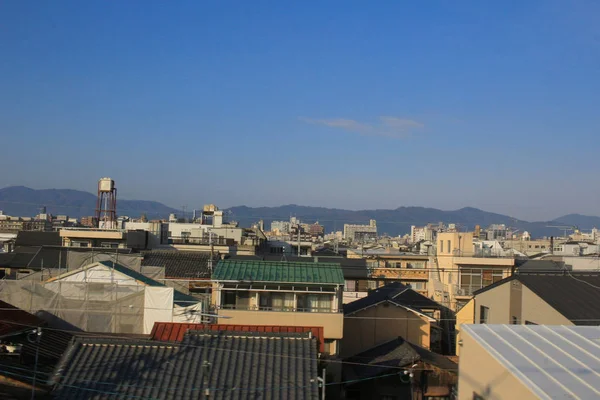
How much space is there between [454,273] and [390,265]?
32.9 ft

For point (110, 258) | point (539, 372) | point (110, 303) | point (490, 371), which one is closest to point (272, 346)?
point (490, 371)

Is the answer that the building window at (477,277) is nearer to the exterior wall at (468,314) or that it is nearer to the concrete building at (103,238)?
the exterior wall at (468,314)

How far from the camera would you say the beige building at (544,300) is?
14.8m

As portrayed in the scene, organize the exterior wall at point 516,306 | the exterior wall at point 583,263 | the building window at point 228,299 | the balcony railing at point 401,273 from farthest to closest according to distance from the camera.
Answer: the balcony railing at point 401,273
the exterior wall at point 583,263
the building window at point 228,299
the exterior wall at point 516,306

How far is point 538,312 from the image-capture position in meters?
15.6

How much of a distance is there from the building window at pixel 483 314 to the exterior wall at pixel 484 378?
31.9ft

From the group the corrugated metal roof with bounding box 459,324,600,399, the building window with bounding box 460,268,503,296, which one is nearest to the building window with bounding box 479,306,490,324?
the corrugated metal roof with bounding box 459,324,600,399

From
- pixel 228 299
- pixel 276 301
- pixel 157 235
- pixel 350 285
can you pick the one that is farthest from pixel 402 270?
pixel 228 299

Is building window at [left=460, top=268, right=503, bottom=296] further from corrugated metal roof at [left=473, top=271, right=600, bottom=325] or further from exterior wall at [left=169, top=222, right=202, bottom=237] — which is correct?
exterior wall at [left=169, top=222, right=202, bottom=237]

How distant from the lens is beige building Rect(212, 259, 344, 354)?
15.8 meters

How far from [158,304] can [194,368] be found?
8.21 m

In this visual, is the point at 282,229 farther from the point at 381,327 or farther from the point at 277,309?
the point at 277,309

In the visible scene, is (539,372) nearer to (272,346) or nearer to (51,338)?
(272,346)

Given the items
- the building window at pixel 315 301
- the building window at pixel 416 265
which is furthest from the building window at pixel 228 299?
the building window at pixel 416 265
